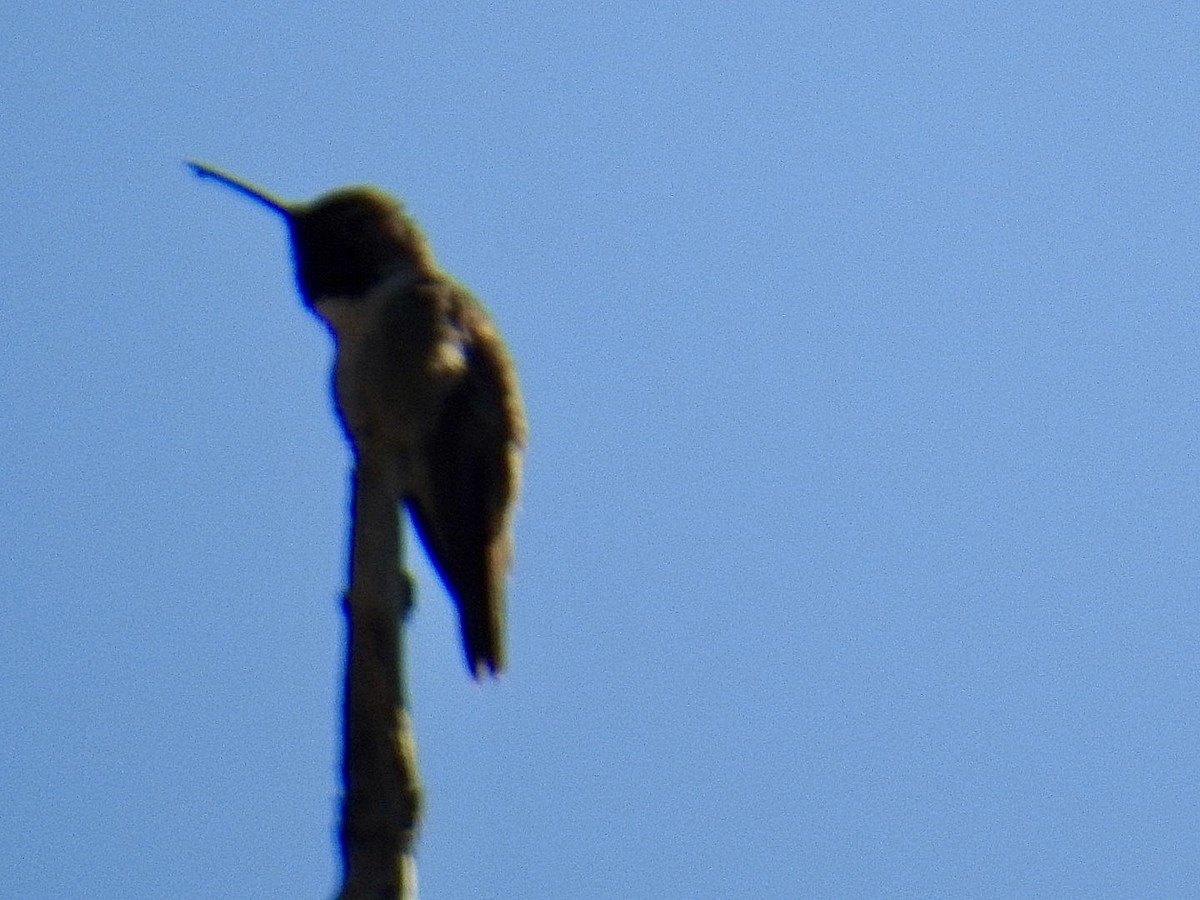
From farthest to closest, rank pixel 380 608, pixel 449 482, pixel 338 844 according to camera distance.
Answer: pixel 449 482
pixel 380 608
pixel 338 844

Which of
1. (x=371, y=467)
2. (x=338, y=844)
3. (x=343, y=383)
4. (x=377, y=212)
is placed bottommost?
(x=338, y=844)

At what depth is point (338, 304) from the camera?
677 centimetres

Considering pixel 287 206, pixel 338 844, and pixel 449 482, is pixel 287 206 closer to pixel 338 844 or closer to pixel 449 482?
pixel 449 482

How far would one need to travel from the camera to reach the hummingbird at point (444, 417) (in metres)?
5.85

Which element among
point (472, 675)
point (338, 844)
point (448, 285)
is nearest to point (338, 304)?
point (448, 285)

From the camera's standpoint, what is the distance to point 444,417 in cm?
609

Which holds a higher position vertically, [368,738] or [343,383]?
[343,383]

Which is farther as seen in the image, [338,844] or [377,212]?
[377,212]

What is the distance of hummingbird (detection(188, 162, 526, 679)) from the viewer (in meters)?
5.85

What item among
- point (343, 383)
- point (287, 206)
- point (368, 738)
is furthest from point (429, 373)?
point (368, 738)

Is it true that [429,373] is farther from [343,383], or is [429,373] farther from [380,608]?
[380,608]

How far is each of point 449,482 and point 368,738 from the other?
6.92 ft

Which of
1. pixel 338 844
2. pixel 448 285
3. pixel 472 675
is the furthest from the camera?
pixel 448 285

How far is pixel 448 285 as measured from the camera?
650cm
